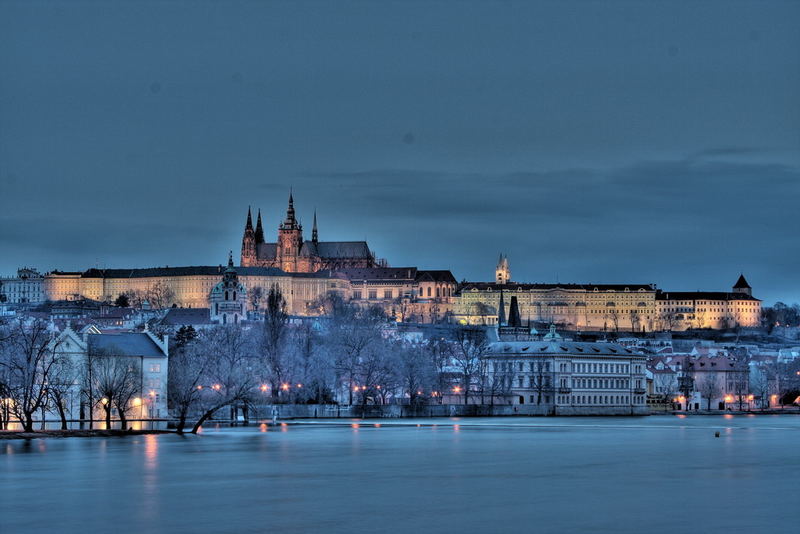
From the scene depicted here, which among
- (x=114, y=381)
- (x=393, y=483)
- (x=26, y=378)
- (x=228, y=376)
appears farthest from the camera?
(x=228, y=376)

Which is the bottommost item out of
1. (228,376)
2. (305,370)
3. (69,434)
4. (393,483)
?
(393,483)

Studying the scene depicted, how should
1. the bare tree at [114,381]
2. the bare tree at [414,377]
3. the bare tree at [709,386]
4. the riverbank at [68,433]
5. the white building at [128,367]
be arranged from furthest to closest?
the bare tree at [709,386]
the bare tree at [414,377]
the white building at [128,367]
the bare tree at [114,381]
the riverbank at [68,433]

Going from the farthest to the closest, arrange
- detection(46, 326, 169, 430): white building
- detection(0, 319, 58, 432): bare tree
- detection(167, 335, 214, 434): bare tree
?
detection(46, 326, 169, 430): white building → detection(167, 335, 214, 434): bare tree → detection(0, 319, 58, 432): bare tree

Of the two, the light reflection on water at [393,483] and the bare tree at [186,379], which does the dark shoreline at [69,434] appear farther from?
the bare tree at [186,379]

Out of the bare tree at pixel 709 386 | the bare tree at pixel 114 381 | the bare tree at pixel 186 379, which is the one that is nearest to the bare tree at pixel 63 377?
the bare tree at pixel 114 381

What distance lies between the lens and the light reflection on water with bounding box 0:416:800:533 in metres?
35.3

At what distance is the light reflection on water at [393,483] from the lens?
35.3 meters

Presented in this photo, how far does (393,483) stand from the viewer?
44.4 metres

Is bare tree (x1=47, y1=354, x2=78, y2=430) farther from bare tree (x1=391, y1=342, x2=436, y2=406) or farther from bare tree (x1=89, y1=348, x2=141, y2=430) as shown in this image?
bare tree (x1=391, y1=342, x2=436, y2=406)

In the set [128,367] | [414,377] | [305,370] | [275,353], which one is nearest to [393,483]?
[128,367]

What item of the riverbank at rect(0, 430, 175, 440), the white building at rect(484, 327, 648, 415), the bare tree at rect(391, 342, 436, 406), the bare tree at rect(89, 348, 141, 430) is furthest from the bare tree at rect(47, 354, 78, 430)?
the white building at rect(484, 327, 648, 415)

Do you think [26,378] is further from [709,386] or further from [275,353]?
[709,386]

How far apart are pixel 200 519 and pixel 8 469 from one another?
13.8m

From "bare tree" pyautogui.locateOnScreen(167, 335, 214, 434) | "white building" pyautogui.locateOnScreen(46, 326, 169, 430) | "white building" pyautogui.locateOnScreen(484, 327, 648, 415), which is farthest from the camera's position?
"white building" pyautogui.locateOnScreen(484, 327, 648, 415)
